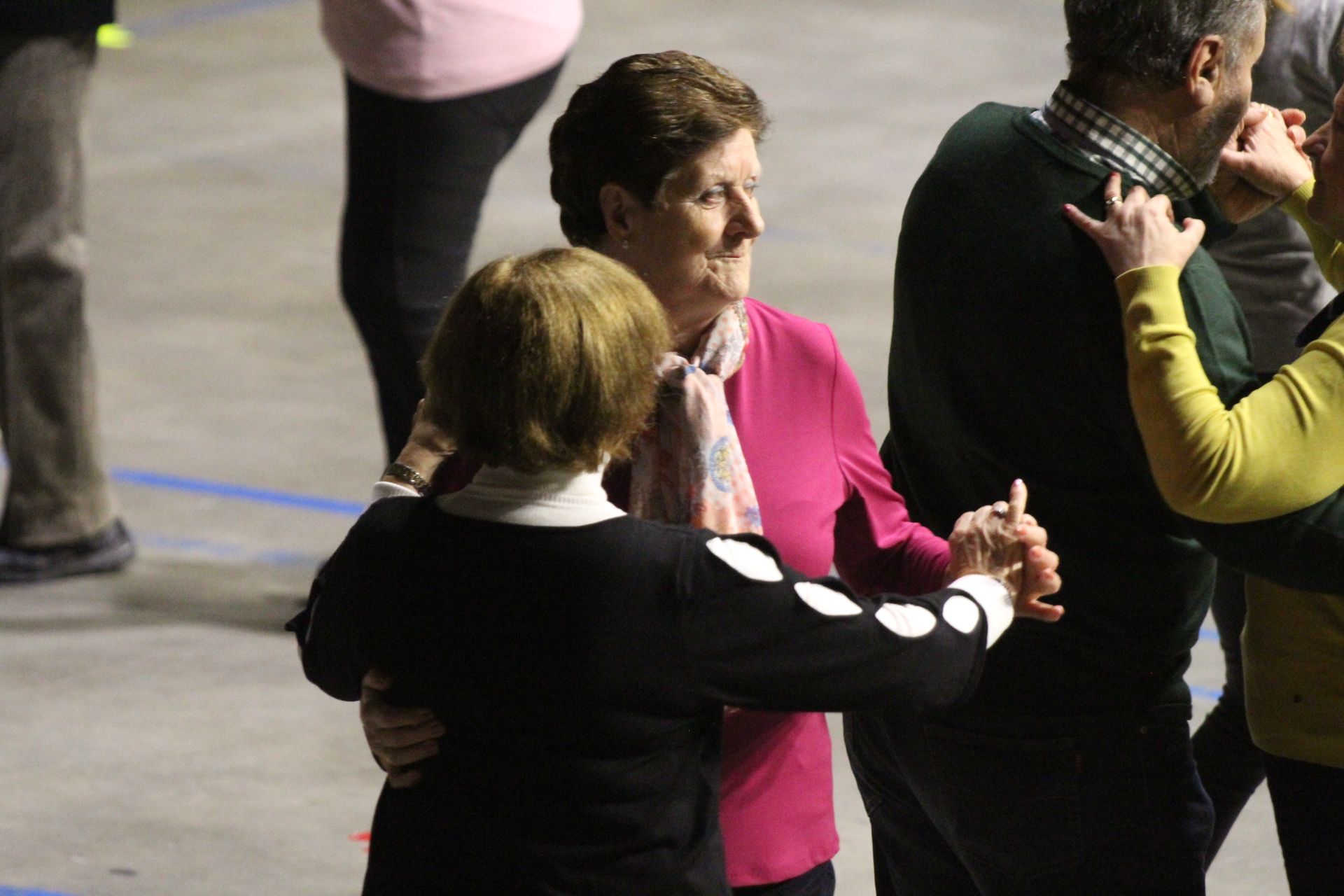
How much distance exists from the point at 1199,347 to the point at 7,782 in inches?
105

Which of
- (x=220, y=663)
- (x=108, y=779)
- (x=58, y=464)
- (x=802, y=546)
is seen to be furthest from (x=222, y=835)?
(x=802, y=546)

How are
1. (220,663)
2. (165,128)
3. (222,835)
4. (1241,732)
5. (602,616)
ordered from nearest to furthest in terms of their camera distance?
(602,616), (1241,732), (222,835), (220,663), (165,128)

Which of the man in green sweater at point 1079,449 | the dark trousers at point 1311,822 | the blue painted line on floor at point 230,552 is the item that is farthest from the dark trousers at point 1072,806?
the blue painted line on floor at point 230,552

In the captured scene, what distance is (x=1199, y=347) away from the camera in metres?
2.21

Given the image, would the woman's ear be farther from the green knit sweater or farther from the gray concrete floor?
the gray concrete floor

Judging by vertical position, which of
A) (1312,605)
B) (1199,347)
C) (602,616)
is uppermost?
(1199,347)

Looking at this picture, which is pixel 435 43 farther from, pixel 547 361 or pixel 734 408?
pixel 547 361

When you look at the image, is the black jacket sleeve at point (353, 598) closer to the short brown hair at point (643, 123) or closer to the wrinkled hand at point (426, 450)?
the wrinkled hand at point (426, 450)

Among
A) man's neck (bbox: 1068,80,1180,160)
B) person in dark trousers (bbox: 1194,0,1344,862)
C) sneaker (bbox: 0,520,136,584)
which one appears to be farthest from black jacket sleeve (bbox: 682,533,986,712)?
sneaker (bbox: 0,520,136,584)

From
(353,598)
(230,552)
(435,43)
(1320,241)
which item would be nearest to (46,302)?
(230,552)

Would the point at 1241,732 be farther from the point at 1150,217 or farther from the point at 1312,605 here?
the point at 1150,217

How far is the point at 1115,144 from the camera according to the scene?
7.41ft

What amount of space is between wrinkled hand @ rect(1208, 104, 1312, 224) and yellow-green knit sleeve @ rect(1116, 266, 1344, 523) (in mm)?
412

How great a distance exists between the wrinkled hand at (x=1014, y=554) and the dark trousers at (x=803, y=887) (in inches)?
18.0
